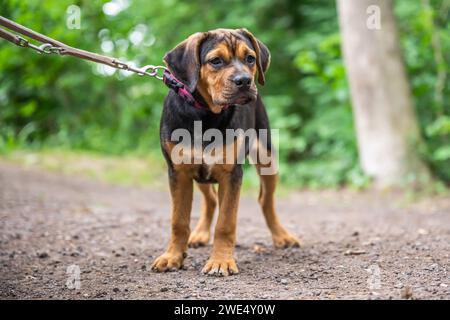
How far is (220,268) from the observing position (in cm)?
443

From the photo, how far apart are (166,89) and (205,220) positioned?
7.64m

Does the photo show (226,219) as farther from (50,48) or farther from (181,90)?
(50,48)

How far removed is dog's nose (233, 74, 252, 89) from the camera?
167 inches

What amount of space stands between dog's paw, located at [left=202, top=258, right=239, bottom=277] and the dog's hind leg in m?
1.18

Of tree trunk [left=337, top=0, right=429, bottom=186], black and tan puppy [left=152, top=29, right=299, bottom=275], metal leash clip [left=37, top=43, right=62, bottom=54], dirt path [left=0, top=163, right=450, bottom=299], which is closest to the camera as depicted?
dirt path [left=0, top=163, right=450, bottom=299]

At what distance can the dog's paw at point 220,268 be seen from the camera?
14.5 ft

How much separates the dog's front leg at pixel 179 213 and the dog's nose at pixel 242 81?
3.04ft

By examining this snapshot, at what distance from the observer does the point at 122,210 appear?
812 centimetres

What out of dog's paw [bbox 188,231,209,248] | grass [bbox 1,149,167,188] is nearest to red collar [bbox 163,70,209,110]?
dog's paw [bbox 188,231,209,248]

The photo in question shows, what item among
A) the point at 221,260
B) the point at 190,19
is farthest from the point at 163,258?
the point at 190,19

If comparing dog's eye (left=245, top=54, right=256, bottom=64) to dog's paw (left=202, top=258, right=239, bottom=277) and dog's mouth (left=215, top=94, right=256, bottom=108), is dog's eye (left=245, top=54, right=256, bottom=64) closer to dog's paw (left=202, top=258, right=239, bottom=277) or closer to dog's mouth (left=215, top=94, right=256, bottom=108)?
dog's mouth (left=215, top=94, right=256, bottom=108)

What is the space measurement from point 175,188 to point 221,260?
28.5 inches

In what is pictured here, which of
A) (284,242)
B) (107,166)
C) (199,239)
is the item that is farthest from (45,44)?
(107,166)

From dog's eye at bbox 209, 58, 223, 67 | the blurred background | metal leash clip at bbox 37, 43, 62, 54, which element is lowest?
dog's eye at bbox 209, 58, 223, 67
